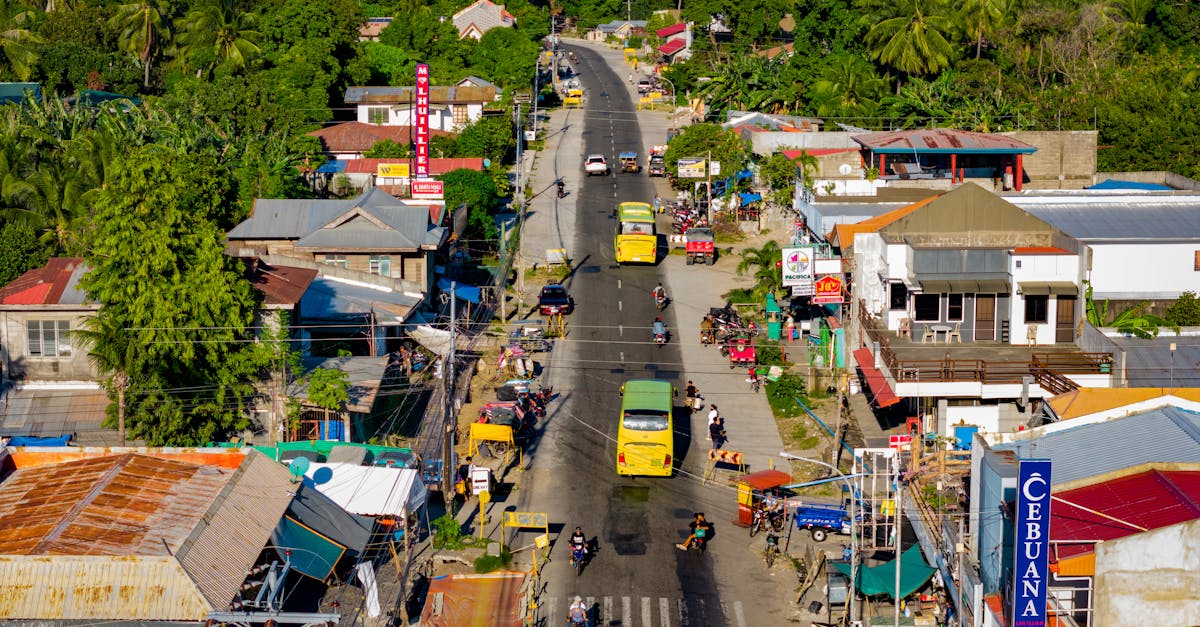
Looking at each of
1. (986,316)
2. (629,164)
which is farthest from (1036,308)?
(629,164)

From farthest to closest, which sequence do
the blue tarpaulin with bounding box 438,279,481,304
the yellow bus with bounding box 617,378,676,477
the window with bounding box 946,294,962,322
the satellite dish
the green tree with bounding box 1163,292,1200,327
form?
the blue tarpaulin with bounding box 438,279,481,304 → the green tree with bounding box 1163,292,1200,327 → the window with bounding box 946,294,962,322 → the yellow bus with bounding box 617,378,676,477 → the satellite dish

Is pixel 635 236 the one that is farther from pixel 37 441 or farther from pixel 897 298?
pixel 37 441

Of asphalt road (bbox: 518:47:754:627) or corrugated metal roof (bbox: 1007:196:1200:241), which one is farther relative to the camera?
corrugated metal roof (bbox: 1007:196:1200:241)

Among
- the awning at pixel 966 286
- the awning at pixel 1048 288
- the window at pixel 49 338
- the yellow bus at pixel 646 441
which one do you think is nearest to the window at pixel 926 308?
the awning at pixel 966 286

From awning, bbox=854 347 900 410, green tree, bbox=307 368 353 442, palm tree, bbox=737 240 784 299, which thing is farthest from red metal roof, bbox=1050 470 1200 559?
palm tree, bbox=737 240 784 299

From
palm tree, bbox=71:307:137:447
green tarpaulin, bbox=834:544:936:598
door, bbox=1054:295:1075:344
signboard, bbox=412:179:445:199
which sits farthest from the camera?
signboard, bbox=412:179:445:199

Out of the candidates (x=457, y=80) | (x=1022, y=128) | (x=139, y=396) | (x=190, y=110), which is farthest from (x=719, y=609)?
(x=457, y=80)

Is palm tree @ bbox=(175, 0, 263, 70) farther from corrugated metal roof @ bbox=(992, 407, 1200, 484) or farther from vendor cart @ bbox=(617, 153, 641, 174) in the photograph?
corrugated metal roof @ bbox=(992, 407, 1200, 484)
